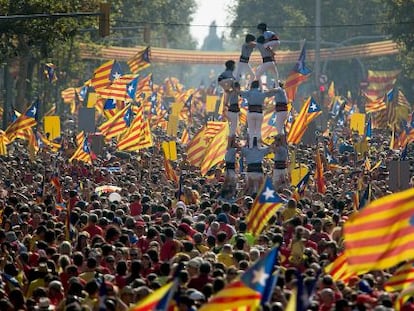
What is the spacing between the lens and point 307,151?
124 feet

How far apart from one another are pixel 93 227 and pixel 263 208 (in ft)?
8.66

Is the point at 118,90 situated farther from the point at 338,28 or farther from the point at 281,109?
the point at 338,28

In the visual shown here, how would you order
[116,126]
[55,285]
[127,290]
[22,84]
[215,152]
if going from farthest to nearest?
[22,84], [116,126], [215,152], [55,285], [127,290]

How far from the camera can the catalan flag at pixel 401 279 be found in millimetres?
14602

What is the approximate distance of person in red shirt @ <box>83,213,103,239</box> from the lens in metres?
20.5

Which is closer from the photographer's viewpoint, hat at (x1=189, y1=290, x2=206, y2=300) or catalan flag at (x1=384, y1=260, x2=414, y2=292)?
hat at (x1=189, y1=290, x2=206, y2=300)

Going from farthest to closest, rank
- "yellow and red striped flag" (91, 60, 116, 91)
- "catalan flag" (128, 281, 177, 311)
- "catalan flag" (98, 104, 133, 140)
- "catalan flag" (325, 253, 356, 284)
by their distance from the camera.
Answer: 1. "yellow and red striped flag" (91, 60, 116, 91)
2. "catalan flag" (98, 104, 133, 140)
3. "catalan flag" (325, 253, 356, 284)
4. "catalan flag" (128, 281, 177, 311)

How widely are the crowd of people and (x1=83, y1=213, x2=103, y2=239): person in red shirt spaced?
0.02 meters

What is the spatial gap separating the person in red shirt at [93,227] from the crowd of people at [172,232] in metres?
0.02

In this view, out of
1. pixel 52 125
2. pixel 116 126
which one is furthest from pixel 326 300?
pixel 52 125

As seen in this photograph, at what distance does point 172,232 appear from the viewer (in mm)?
18938

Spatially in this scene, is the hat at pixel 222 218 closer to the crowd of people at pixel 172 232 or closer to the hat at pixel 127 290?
the crowd of people at pixel 172 232

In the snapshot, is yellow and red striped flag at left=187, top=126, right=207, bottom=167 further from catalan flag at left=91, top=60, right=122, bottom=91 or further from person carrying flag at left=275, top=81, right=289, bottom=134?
catalan flag at left=91, top=60, right=122, bottom=91

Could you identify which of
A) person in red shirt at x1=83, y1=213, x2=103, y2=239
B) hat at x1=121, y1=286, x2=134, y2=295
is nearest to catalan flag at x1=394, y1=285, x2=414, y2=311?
hat at x1=121, y1=286, x2=134, y2=295
